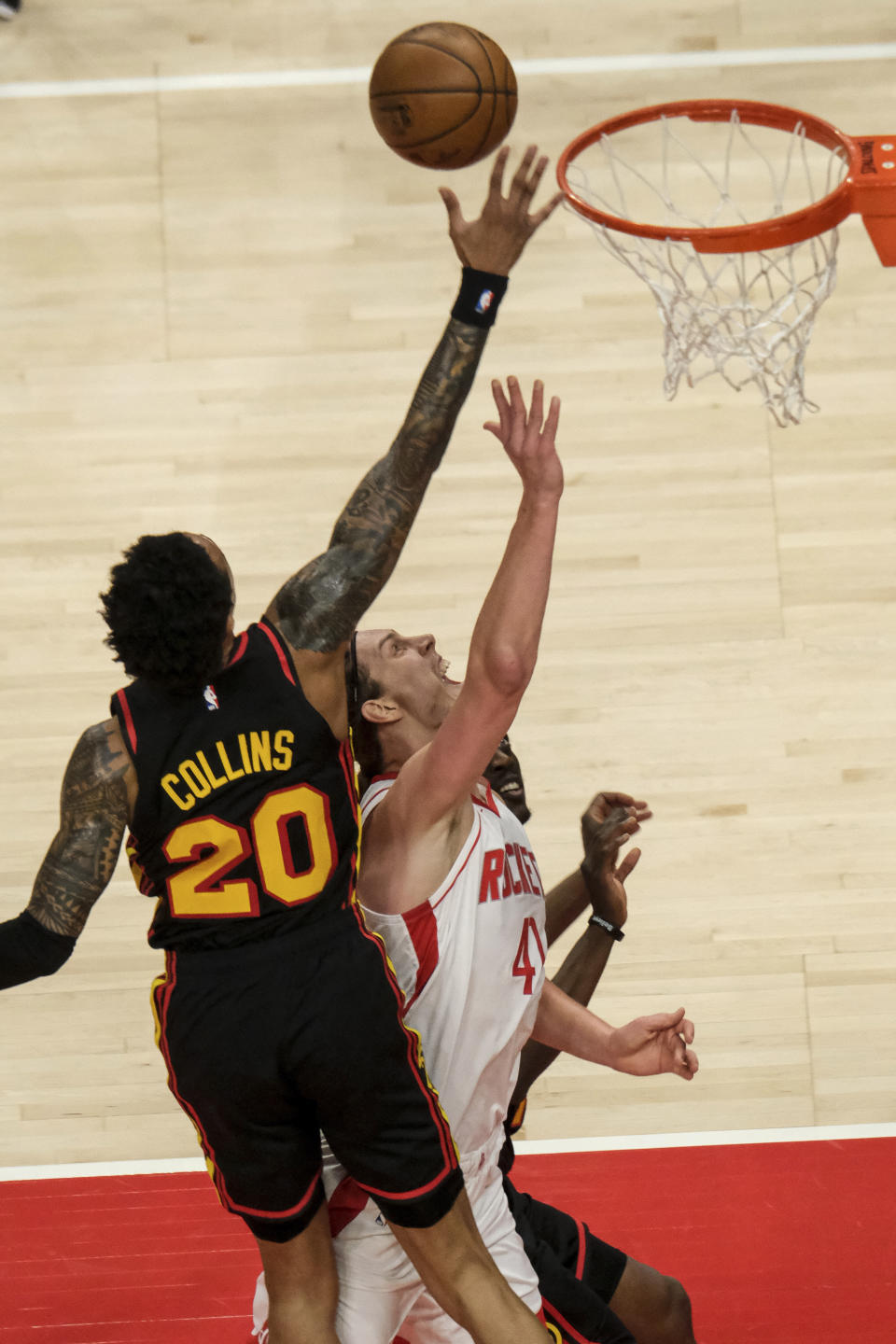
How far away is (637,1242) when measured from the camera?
393 cm

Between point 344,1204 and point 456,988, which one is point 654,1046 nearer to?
point 456,988

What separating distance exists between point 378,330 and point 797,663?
2.20 metres

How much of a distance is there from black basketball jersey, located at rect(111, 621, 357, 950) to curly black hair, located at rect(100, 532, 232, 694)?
67 millimetres

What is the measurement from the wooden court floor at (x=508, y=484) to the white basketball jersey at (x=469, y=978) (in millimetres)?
2356

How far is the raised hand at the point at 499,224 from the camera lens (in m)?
2.52

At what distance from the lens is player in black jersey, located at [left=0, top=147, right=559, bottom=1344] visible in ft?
7.97

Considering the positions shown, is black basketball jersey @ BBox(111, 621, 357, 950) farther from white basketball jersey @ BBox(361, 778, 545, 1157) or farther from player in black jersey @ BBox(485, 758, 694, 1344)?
player in black jersey @ BBox(485, 758, 694, 1344)

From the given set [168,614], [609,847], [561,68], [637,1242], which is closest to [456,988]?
[609,847]

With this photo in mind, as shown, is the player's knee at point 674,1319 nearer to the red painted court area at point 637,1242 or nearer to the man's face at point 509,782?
the red painted court area at point 637,1242

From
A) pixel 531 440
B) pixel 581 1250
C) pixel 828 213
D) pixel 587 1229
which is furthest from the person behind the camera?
pixel 828 213

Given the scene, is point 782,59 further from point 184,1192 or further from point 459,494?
point 184,1192

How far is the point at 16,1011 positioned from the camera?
5.21 metres

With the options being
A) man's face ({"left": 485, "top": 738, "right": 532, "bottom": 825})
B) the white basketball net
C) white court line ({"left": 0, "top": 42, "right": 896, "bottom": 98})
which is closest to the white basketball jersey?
man's face ({"left": 485, "top": 738, "right": 532, "bottom": 825})

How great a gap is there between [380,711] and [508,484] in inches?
116
